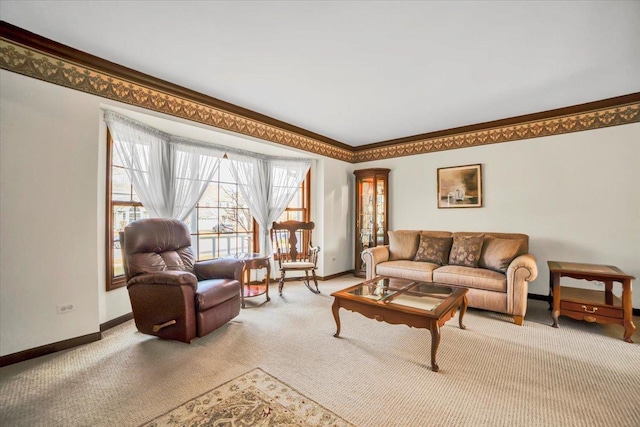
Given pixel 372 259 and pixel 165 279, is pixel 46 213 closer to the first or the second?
pixel 165 279

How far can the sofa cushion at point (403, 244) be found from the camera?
4602 mm

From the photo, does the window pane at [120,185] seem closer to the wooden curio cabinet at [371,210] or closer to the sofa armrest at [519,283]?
the wooden curio cabinet at [371,210]

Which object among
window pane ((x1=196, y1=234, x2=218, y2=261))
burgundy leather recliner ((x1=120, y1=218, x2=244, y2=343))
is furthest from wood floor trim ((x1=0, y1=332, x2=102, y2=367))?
window pane ((x1=196, y1=234, x2=218, y2=261))

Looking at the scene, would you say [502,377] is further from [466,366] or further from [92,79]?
[92,79]

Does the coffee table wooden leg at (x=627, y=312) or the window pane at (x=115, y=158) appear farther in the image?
the window pane at (x=115, y=158)

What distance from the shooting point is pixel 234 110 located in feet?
12.4

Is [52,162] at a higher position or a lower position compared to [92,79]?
lower

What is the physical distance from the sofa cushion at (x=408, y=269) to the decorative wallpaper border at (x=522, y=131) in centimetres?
219

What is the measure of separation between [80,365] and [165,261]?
1074 millimetres

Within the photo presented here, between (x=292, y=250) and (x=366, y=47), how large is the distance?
10.5 feet

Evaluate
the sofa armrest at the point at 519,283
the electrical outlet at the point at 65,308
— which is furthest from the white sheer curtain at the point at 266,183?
the sofa armrest at the point at 519,283

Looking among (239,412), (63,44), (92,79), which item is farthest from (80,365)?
(63,44)

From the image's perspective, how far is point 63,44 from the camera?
245 centimetres

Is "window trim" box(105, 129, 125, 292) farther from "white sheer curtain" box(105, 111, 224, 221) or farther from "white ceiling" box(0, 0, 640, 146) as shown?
"white ceiling" box(0, 0, 640, 146)
